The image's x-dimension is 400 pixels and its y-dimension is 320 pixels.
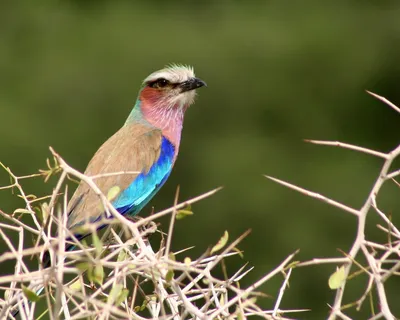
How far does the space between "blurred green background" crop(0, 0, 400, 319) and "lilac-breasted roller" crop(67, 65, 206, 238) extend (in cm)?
671

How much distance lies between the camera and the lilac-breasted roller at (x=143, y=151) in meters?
4.36

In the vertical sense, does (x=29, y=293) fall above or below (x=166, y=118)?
above

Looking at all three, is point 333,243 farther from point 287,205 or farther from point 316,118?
point 316,118

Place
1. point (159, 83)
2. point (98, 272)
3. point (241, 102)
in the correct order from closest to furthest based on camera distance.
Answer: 1. point (98, 272)
2. point (159, 83)
3. point (241, 102)

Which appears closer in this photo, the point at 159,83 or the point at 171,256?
the point at 171,256

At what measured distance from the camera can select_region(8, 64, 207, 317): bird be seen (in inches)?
170

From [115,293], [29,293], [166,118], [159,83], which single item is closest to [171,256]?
[115,293]

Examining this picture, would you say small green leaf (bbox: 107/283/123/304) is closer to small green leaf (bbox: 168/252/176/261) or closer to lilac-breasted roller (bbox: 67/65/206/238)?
small green leaf (bbox: 168/252/176/261)

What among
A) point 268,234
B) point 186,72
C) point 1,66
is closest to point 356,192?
point 268,234

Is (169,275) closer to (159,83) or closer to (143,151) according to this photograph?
(143,151)

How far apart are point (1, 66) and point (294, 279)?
509 centimetres

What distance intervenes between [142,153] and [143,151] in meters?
0.01

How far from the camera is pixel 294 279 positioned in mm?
13125

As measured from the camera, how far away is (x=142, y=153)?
477cm
